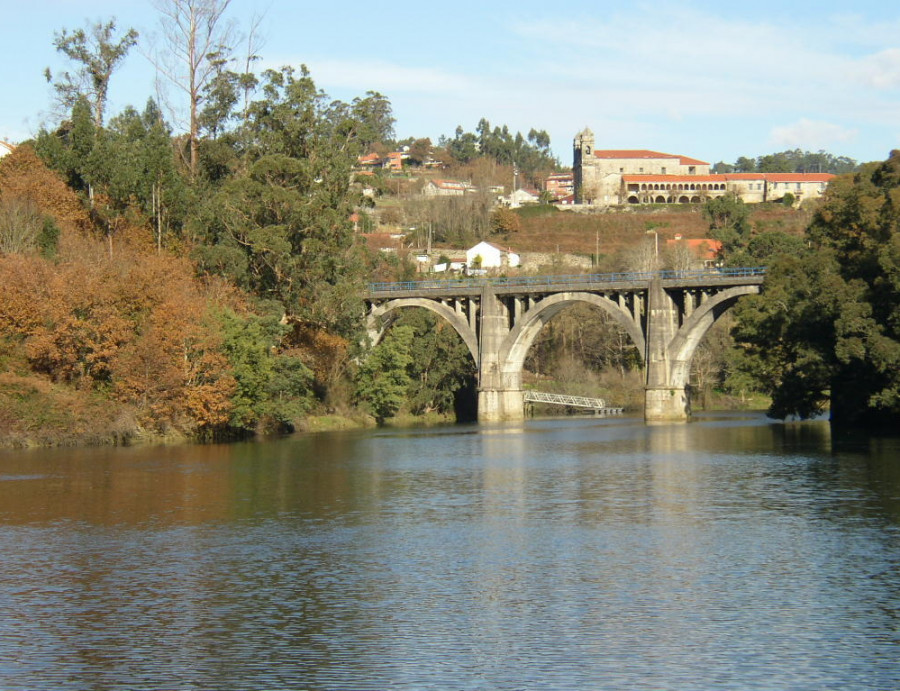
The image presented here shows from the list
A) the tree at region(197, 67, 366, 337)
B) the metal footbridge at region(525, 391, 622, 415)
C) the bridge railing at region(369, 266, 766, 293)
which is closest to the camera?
the tree at region(197, 67, 366, 337)

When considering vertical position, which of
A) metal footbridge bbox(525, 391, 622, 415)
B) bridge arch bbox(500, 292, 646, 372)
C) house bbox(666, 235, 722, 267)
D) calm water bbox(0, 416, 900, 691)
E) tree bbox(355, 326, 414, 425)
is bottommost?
calm water bbox(0, 416, 900, 691)

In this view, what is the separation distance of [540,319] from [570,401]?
927cm

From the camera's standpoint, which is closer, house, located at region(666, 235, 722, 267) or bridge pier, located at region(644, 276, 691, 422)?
bridge pier, located at region(644, 276, 691, 422)

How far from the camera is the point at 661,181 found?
610ft

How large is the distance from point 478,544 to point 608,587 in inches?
228

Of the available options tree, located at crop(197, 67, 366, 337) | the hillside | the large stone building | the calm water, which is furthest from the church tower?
the calm water

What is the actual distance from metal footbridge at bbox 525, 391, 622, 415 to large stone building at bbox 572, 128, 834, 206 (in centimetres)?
8791

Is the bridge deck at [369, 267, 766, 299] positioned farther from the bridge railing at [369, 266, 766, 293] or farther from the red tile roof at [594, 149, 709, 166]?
the red tile roof at [594, 149, 709, 166]

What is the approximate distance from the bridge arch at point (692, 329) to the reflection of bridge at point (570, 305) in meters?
0.07

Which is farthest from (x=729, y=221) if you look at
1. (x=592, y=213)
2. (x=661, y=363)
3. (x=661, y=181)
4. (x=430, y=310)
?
(x=661, y=363)

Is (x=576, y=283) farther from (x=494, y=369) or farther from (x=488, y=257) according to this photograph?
(x=488, y=257)

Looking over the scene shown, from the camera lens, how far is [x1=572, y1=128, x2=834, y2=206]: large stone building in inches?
7165

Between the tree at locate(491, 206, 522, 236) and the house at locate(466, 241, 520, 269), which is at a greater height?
the tree at locate(491, 206, 522, 236)

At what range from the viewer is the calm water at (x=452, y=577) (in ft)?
58.4
